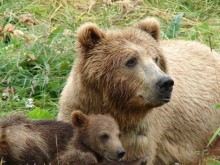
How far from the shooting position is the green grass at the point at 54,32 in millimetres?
10211

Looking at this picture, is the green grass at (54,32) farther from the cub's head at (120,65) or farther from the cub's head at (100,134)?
the cub's head at (100,134)

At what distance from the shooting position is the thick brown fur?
7562 millimetres

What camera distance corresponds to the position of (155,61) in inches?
321

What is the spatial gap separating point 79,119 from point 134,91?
1.81 ft

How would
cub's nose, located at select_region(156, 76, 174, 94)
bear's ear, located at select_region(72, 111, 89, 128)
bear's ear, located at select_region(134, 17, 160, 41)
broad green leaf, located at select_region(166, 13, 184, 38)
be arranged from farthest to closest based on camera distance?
broad green leaf, located at select_region(166, 13, 184, 38) → bear's ear, located at select_region(134, 17, 160, 41) → bear's ear, located at select_region(72, 111, 89, 128) → cub's nose, located at select_region(156, 76, 174, 94)

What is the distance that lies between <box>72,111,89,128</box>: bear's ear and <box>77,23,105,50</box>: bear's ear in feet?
2.20

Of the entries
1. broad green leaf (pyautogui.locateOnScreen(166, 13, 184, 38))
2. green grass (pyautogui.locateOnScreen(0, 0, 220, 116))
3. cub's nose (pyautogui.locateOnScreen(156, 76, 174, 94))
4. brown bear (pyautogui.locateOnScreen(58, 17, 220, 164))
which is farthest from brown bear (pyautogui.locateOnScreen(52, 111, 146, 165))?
broad green leaf (pyautogui.locateOnScreen(166, 13, 184, 38))

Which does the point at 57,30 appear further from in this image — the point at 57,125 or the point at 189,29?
the point at 57,125

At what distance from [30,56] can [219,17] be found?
3793 millimetres

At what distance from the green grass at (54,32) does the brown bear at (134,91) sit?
1.52 meters

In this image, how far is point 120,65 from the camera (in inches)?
316

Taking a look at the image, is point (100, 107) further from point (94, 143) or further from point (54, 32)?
point (54, 32)

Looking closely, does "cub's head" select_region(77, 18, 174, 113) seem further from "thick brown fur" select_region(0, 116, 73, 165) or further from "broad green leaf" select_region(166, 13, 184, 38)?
"broad green leaf" select_region(166, 13, 184, 38)

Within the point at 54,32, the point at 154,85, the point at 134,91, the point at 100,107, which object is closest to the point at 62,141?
the point at 100,107
